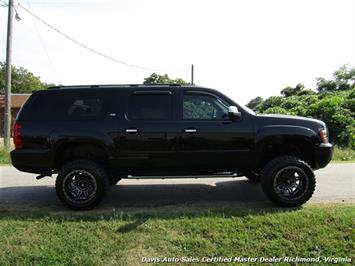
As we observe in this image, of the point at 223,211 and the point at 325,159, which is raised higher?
the point at 325,159

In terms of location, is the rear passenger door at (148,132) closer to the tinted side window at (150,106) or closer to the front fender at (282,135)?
the tinted side window at (150,106)

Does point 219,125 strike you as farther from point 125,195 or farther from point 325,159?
point 125,195

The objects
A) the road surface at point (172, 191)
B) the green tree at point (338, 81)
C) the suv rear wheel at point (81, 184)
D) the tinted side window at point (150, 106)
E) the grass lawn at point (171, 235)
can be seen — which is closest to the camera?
the grass lawn at point (171, 235)

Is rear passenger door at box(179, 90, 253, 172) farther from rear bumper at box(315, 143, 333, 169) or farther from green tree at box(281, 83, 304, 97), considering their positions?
green tree at box(281, 83, 304, 97)

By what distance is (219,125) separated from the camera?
635 cm

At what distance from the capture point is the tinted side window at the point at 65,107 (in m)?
6.39

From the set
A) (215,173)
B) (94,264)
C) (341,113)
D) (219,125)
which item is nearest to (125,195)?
(215,173)

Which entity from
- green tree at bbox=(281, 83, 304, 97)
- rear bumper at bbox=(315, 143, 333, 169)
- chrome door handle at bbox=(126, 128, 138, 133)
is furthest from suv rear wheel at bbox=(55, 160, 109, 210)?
green tree at bbox=(281, 83, 304, 97)

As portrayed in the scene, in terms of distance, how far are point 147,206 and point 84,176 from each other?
1.14 m

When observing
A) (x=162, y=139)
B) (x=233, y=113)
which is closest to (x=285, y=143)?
(x=233, y=113)

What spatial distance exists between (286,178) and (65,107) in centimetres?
374

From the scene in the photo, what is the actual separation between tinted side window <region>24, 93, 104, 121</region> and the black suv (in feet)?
0.05

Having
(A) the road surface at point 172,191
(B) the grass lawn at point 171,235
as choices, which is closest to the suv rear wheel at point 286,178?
(B) the grass lawn at point 171,235

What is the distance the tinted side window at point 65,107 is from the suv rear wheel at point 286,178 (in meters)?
2.89
